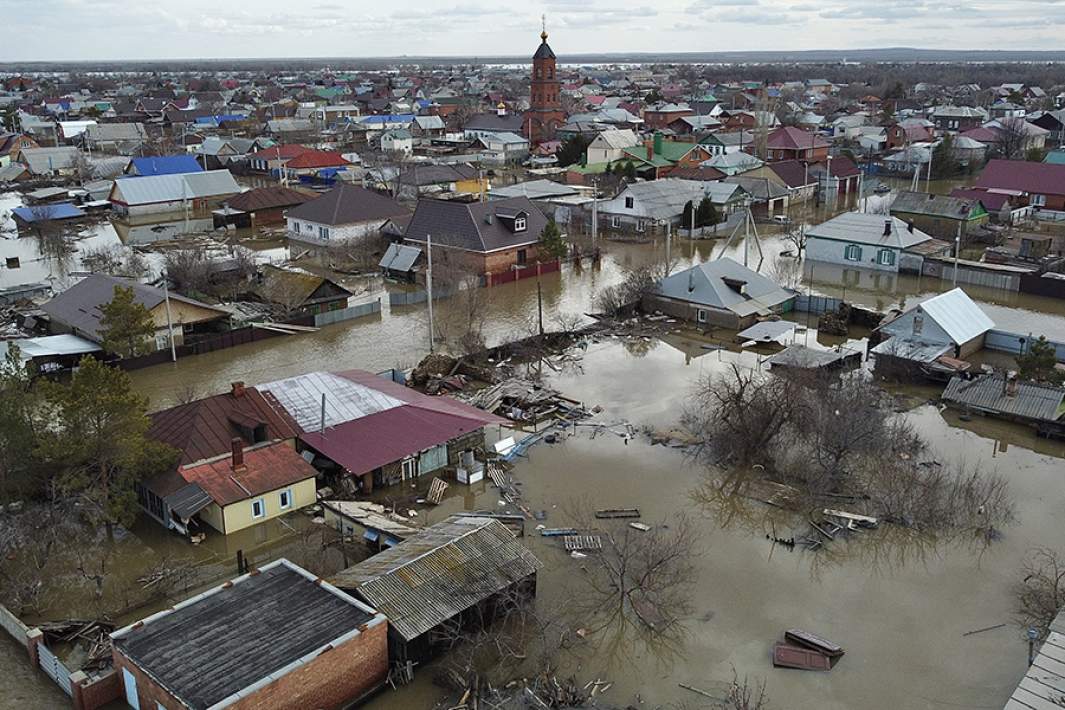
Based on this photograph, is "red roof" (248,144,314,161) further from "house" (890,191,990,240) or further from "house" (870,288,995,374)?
"house" (870,288,995,374)

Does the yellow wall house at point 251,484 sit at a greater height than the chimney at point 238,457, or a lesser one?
lesser

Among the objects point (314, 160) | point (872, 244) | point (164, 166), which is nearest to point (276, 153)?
point (314, 160)

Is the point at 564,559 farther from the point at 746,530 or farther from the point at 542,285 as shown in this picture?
the point at 542,285

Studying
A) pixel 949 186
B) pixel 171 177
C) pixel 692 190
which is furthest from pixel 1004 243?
pixel 171 177

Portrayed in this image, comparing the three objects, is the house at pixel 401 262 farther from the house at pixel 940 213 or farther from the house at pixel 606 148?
the house at pixel 606 148

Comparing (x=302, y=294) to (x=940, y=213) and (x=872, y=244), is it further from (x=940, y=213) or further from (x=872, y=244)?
(x=940, y=213)

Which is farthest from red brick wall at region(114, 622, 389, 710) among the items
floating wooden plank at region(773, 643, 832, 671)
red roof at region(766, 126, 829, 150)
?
red roof at region(766, 126, 829, 150)

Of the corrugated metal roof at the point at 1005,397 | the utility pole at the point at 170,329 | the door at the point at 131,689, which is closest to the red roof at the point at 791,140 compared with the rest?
the corrugated metal roof at the point at 1005,397
